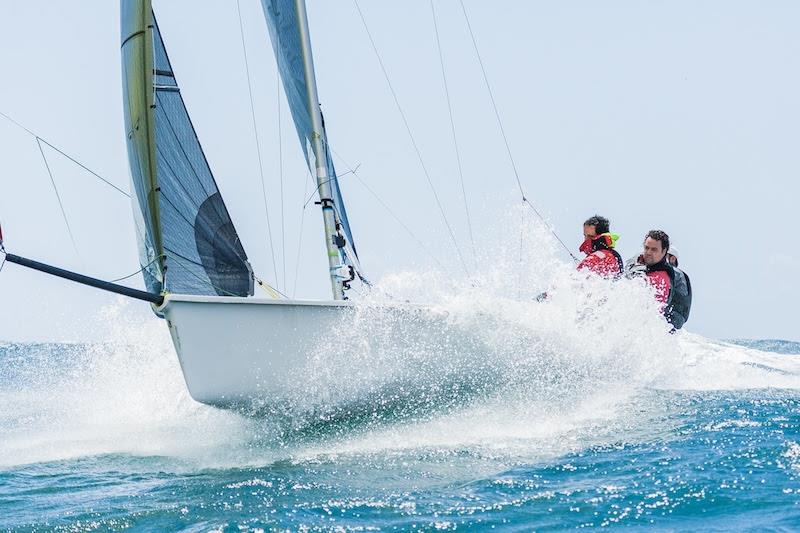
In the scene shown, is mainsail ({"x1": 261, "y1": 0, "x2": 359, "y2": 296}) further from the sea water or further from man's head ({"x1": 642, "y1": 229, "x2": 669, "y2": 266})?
man's head ({"x1": 642, "y1": 229, "x2": 669, "y2": 266})

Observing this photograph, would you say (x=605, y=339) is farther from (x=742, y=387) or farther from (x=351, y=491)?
(x=351, y=491)

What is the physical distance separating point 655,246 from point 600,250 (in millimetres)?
440

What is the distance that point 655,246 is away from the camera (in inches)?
259

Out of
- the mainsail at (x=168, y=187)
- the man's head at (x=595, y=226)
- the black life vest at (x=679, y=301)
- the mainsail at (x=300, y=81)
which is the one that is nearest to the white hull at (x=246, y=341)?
the mainsail at (x=168, y=187)

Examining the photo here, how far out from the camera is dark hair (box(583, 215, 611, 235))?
→ 672cm

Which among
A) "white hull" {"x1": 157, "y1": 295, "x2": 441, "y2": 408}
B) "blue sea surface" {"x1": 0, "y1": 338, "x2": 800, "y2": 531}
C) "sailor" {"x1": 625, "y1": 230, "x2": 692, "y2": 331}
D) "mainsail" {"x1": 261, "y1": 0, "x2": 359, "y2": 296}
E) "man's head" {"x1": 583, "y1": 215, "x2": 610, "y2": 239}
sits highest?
"mainsail" {"x1": 261, "y1": 0, "x2": 359, "y2": 296}

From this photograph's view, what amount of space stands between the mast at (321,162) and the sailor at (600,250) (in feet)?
5.91

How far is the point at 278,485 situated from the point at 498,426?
151 cm

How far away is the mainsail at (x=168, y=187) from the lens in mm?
5035

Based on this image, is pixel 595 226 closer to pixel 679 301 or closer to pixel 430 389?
pixel 679 301

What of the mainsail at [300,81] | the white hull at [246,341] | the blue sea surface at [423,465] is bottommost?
the blue sea surface at [423,465]

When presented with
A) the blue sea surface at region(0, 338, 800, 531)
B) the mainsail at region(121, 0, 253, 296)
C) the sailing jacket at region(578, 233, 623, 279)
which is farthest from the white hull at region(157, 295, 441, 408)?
the sailing jacket at region(578, 233, 623, 279)

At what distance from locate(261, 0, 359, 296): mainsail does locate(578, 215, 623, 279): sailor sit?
180 cm

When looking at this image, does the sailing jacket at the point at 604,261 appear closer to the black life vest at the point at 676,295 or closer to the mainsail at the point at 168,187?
the black life vest at the point at 676,295
